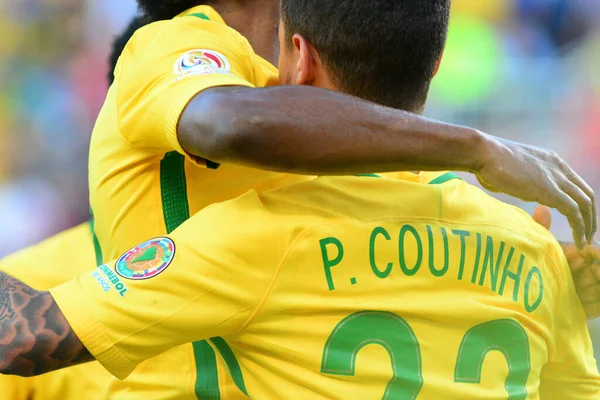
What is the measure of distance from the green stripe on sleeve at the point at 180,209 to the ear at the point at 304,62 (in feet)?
0.90

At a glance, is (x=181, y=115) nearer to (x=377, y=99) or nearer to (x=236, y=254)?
(x=236, y=254)

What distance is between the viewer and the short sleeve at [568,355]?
159 centimetres

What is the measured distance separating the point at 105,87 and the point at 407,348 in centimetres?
385

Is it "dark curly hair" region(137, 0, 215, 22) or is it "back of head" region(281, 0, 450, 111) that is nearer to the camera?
"back of head" region(281, 0, 450, 111)

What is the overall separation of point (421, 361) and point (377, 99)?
460 millimetres

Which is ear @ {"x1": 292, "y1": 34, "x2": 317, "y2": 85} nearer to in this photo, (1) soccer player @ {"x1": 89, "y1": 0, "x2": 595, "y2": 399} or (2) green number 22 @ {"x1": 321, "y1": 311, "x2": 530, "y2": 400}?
(1) soccer player @ {"x1": 89, "y1": 0, "x2": 595, "y2": 399}

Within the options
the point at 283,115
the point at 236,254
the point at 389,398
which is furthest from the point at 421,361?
the point at 283,115

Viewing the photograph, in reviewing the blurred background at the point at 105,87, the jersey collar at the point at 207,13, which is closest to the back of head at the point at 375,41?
the jersey collar at the point at 207,13

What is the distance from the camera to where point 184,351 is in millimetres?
1520

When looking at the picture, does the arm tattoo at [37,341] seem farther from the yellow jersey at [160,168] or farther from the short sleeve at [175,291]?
the yellow jersey at [160,168]

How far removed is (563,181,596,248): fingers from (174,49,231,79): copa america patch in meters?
0.64

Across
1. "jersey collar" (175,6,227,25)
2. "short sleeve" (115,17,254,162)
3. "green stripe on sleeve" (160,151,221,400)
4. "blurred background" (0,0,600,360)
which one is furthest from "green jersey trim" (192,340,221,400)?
"blurred background" (0,0,600,360)

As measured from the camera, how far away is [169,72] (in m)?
1.35

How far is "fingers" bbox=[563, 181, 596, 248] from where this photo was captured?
142 centimetres
